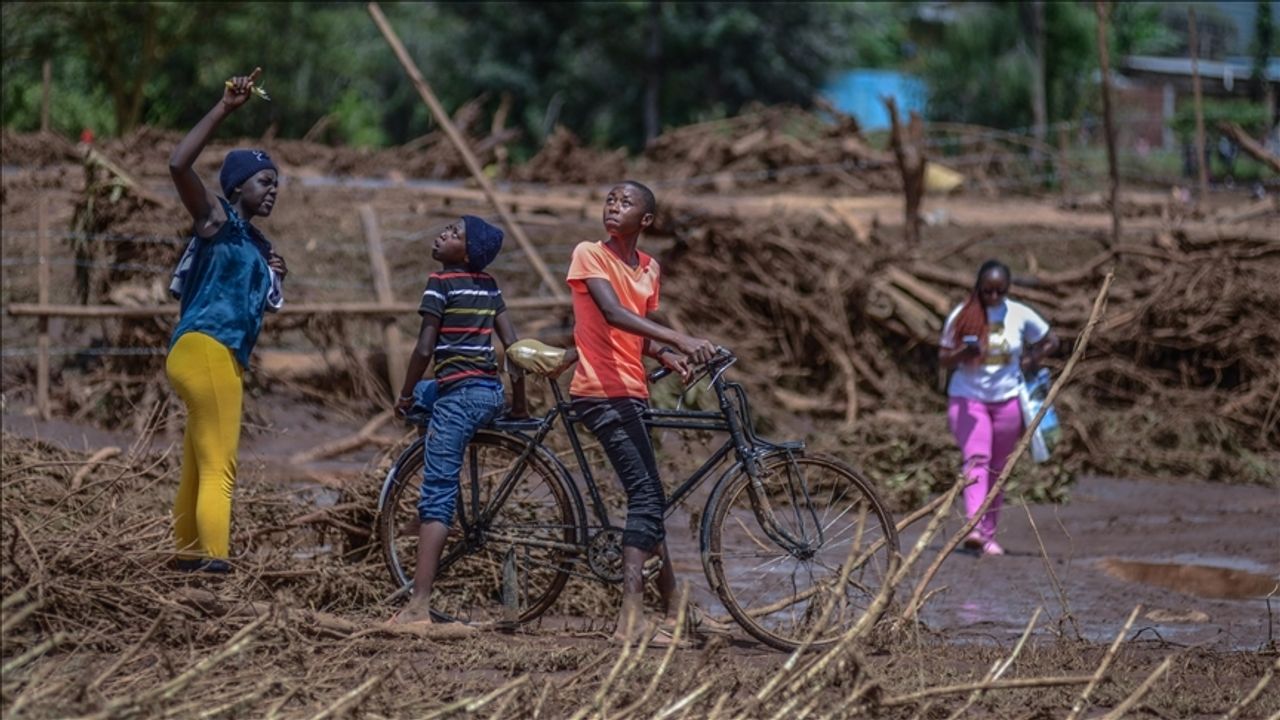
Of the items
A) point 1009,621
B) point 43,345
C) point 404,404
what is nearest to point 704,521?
point 404,404

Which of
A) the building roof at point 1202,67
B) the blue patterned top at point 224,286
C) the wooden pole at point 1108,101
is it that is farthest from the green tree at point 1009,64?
the blue patterned top at point 224,286

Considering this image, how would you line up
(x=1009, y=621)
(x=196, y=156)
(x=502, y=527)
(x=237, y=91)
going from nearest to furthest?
(x=196, y=156) → (x=237, y=91) → (x=502, y=527) → (x=1009, y=621)

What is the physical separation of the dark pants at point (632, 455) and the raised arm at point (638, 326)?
29 centimetres

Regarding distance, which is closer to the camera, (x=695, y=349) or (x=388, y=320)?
(x=695, y=349)

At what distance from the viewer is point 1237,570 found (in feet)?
29.9

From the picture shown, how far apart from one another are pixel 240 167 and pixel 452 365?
42.1 inches

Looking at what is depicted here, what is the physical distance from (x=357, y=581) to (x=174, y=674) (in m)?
2.03

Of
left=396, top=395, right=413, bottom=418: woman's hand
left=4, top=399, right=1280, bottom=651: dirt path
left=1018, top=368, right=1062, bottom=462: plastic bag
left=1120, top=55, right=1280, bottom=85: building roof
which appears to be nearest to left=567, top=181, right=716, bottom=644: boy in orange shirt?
left=396, top=395, right=413, bottom=418: woman's hand

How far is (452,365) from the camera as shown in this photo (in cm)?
647

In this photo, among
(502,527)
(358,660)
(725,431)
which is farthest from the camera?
(502,527)

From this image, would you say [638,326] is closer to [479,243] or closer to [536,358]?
[536,358]

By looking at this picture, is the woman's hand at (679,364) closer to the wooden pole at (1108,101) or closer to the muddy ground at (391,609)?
the muddy ground at (391,609)

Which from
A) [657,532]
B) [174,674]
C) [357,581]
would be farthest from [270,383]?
[174,674]

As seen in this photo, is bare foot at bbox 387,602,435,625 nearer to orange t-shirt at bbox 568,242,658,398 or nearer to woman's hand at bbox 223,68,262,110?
orange t-shirt at bbox 568,242,658,398
